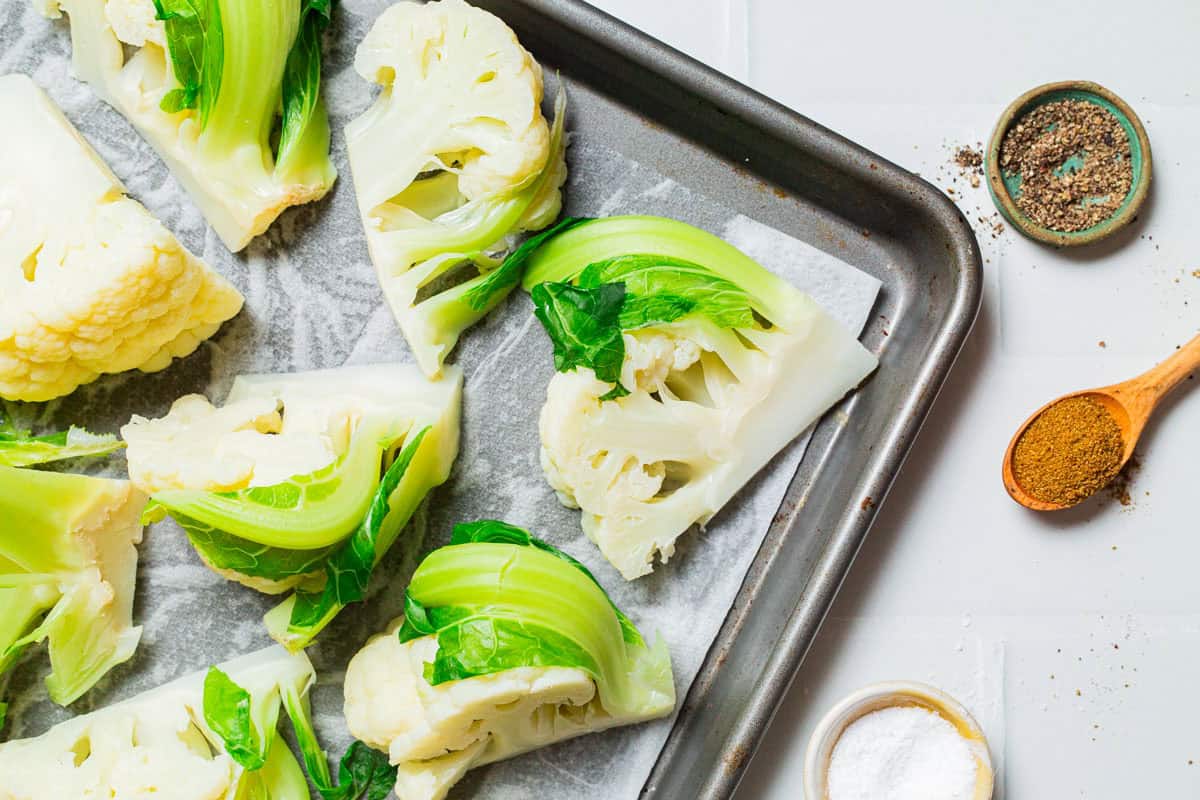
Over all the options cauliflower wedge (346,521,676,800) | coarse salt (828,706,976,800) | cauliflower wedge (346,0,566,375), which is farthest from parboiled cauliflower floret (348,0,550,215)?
coarse salt (828,706,976,800)

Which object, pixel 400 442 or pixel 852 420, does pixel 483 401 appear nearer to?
pixel 400 442

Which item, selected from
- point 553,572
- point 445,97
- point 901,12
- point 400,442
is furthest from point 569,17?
point 553,572

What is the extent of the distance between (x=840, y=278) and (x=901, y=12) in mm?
632

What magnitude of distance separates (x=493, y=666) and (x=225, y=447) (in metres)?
0.69

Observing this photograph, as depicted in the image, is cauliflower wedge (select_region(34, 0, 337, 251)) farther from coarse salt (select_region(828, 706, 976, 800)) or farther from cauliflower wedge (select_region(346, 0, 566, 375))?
coarse salt (select_region(828, 706, 976, 800))

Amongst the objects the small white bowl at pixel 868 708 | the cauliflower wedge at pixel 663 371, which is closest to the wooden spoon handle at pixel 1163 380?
the cauliflower wedge at pixel 663 371

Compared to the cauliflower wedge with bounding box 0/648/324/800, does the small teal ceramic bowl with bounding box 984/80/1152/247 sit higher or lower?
higher

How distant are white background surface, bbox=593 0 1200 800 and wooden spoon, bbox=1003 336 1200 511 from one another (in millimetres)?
56

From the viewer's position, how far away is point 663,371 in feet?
6.91

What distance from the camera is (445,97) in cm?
213

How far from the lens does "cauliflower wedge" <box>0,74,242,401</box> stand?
2031 mm

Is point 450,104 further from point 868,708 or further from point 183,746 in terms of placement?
point 868,708

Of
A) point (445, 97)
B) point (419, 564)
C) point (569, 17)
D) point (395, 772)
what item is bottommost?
point (395, 772)

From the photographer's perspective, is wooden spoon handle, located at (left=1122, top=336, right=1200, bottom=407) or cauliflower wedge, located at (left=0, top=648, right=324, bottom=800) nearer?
cauliflower wedge, located at (left=0, top=648, right=324, bottom=800)
